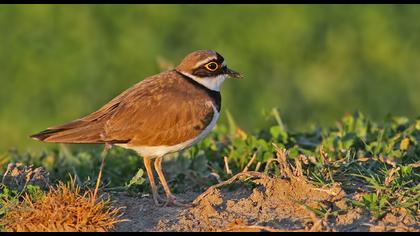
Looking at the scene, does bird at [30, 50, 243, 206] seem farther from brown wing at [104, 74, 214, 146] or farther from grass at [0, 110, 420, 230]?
grass at [0, 110, 420, 230]

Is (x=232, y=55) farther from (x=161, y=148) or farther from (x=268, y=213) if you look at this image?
(x=268, y=213)

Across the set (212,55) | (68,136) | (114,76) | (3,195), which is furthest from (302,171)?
(114,76)

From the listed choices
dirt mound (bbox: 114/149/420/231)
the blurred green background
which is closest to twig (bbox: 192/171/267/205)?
dirt mound (bbox: 114/149/420/231)

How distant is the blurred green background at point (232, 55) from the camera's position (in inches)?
569

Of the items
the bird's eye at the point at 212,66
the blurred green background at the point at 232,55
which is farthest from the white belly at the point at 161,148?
the blurred green background at the point at 232,55

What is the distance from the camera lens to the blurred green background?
47.4ft

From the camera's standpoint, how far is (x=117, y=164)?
353 inches

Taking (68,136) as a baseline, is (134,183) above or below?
below

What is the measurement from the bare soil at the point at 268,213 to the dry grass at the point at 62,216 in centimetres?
23

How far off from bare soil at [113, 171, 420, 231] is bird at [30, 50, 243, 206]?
0.31 metres

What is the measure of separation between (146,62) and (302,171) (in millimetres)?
8309

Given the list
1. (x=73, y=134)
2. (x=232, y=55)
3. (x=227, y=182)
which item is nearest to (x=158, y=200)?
(x=227, y=182)

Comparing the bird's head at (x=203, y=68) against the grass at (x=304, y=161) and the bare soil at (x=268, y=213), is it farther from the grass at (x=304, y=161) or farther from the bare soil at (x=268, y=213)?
the bare soil at (x=268, y=213)

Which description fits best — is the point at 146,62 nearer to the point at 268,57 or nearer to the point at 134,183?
the point at 268,57
